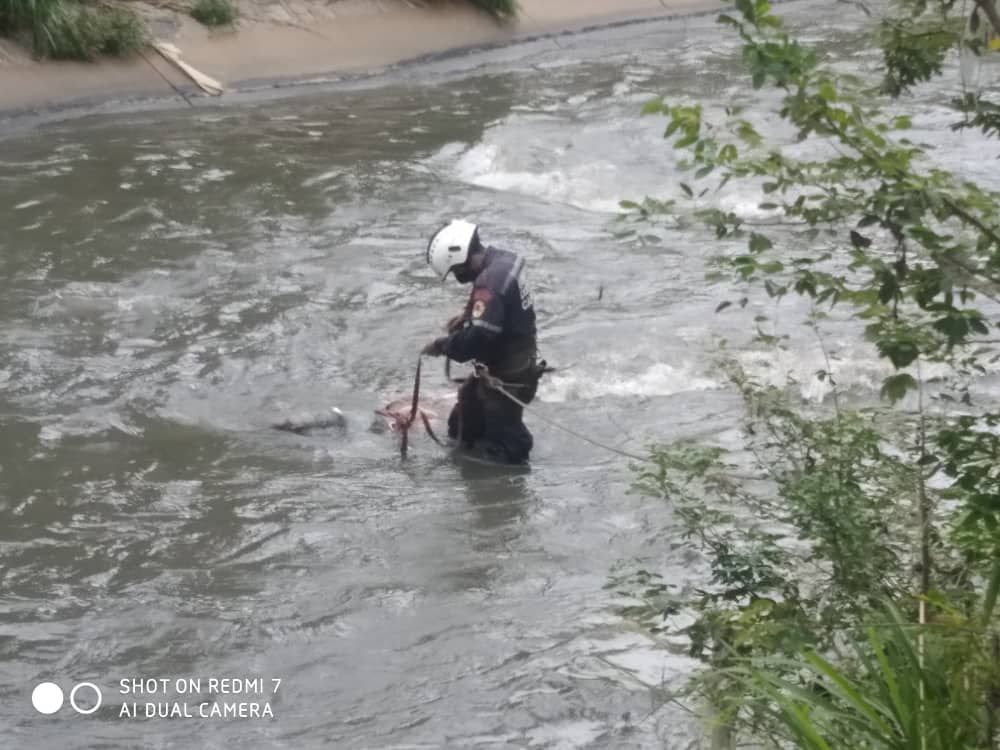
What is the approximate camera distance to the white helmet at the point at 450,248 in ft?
25.5

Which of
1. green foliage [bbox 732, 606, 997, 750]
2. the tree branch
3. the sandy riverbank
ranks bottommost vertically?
green foliage [bbox 732, 606, 997, 750]

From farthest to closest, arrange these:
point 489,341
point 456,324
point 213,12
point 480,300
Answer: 1. point 213,12
2. point 456,324
3. point 489,341
4. point 480,300

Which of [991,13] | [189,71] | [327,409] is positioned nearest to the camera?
[991,13]

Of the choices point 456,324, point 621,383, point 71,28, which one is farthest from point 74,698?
point 71,28

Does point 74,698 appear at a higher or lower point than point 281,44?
lower

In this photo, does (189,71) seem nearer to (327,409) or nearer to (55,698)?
(327,409)

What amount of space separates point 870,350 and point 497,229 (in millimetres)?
4371

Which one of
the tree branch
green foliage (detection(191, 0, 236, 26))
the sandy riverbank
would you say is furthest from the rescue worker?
green foliage (detection(191, 0, 236, 26))

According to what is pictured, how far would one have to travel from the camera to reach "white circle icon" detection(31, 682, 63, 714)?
17.8ft

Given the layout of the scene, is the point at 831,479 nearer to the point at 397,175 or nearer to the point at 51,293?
the point at 51,293

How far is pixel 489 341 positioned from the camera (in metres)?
7.89

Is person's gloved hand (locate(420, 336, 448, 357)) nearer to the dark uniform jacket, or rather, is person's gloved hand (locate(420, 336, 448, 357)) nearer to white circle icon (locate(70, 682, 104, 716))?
the dark uniform jacket

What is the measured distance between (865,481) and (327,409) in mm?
4722

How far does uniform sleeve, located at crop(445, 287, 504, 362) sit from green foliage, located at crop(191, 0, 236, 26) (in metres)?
11.5
